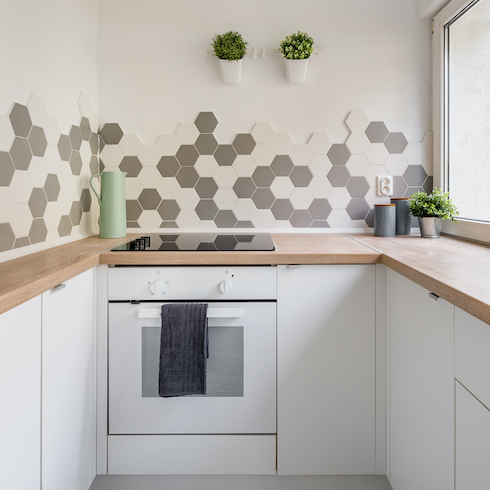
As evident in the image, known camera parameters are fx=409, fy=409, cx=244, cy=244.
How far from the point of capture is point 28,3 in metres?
1.54

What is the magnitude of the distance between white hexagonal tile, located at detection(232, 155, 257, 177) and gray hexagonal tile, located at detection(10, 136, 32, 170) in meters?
1.05

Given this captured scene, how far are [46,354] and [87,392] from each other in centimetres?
41

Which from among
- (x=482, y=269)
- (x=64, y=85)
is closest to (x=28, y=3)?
(x=64, y=85)

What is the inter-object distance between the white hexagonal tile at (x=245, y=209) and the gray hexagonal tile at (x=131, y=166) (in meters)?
0.58

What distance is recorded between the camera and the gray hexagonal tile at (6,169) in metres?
1.41

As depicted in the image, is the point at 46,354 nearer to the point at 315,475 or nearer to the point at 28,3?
the point at 315,475

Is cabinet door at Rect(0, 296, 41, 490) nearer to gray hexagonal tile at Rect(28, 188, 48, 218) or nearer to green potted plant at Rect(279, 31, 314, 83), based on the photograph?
gray hexagonal tile at Rect(28, 188, 48, 218)

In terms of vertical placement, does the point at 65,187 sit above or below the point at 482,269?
above

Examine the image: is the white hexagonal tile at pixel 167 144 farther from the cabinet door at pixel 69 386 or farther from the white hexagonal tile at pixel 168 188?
the cabinet door at pixel 69 386

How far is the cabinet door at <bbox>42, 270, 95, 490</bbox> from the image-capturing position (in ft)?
3.94

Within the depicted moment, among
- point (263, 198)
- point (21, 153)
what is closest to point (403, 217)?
point (263, 198)

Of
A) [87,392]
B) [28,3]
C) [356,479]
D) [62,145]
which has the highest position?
[28,3]

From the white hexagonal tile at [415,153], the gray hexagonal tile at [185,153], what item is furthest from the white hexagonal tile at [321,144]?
the gray hexagonal tile at [185,153]

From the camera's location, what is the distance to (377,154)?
2266 millimetres
